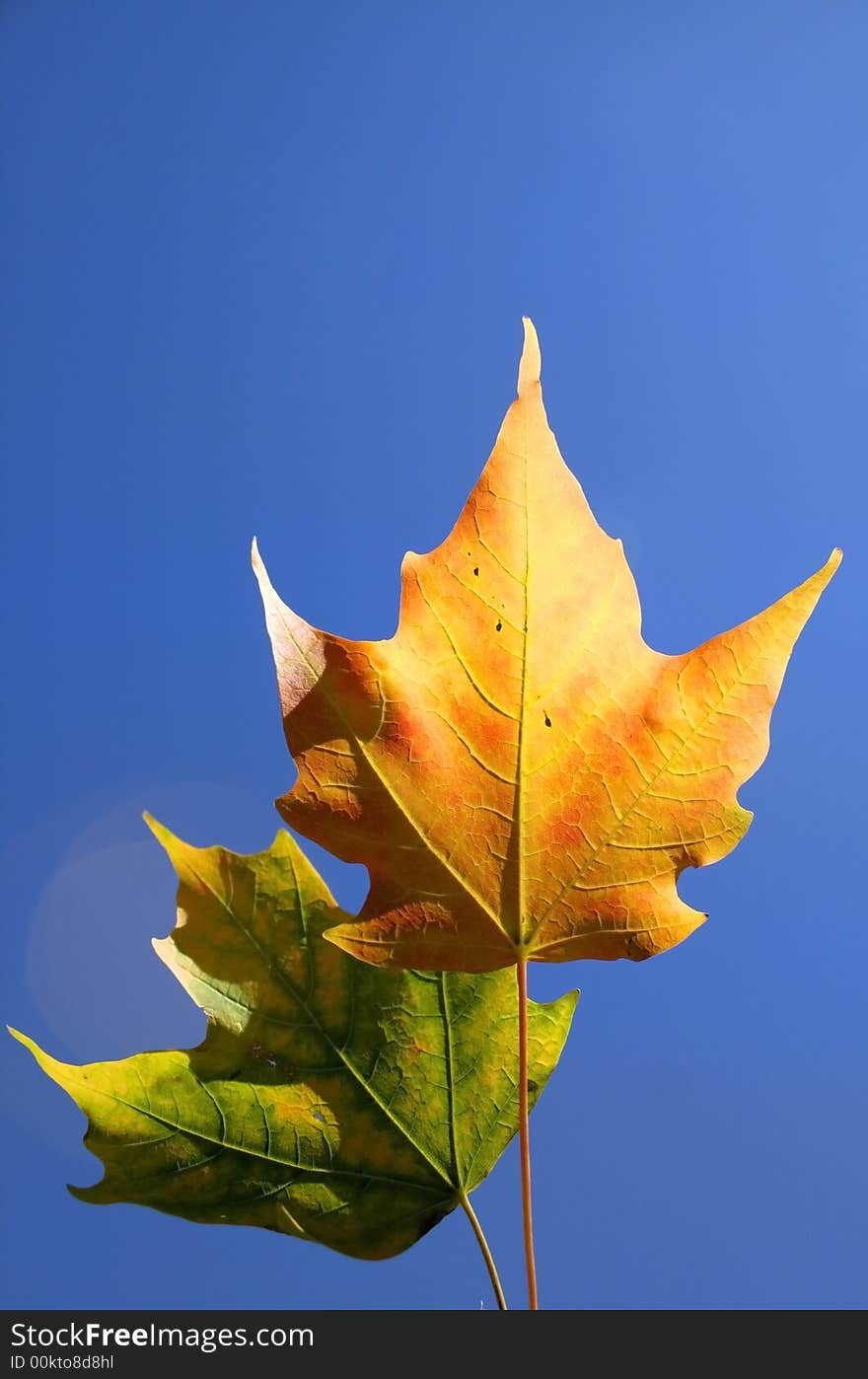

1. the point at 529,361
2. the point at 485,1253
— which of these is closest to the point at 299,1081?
the point at 485,1253

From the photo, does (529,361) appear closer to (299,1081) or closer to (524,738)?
(524,738)

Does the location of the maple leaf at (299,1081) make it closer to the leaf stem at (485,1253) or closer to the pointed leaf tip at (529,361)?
the leaf stem at (485,1253)

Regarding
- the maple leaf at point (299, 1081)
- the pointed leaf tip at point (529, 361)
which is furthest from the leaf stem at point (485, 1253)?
the pointed leaf tip at point (529, 361)

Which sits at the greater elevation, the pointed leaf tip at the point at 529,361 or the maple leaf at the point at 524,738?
the pointed leaf tip at the point at 529,361

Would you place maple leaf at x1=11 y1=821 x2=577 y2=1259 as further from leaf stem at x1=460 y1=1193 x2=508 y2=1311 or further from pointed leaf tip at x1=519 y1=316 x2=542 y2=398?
pointed leaf tip at x1=519 y1=316 x2=542 y2=398
